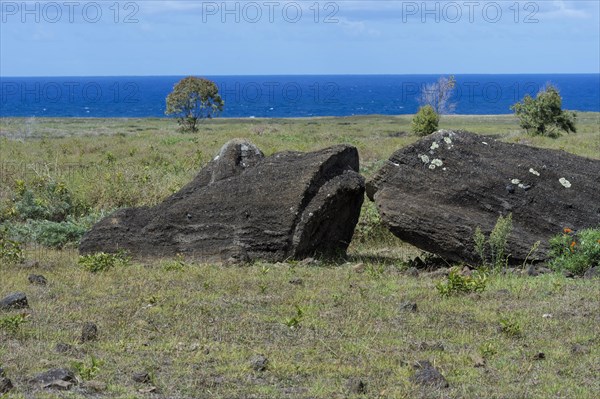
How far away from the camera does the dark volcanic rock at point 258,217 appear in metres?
14.4

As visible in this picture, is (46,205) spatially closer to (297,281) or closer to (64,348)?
(297,281)

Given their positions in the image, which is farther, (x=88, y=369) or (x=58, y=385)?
(x=88, y=369)

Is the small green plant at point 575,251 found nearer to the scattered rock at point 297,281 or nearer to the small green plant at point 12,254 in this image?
the scattered rock at point 297,281

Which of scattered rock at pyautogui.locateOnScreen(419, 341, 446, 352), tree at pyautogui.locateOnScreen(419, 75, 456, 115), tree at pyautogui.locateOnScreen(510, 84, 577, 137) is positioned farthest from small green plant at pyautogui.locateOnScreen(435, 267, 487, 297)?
tree at pyautogui.locateOnScreen(419, 75, 456, 115)

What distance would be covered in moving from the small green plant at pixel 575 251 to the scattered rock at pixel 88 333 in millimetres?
7427

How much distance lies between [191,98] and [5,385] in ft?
183

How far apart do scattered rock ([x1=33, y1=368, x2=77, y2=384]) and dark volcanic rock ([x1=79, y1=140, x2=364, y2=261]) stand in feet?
22.3

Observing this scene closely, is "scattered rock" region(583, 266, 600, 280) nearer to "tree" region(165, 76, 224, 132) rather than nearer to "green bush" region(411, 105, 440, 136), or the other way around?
"green bush" region(411, 105, 440, 136)

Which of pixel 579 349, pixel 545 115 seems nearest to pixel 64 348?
pixel 579 349

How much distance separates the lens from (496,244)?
43.0 feet

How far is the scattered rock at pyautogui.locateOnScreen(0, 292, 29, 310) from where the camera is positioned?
10.4m

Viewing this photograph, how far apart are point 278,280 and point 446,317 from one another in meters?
3.09

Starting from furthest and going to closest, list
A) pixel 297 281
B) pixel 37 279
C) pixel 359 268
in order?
pixel 359 268 < pixel 297 281 < pixel 37 279

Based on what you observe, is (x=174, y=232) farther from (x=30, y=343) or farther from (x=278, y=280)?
(x=30, y=343)
